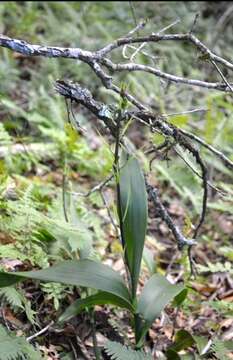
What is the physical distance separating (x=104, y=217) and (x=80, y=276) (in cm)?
149

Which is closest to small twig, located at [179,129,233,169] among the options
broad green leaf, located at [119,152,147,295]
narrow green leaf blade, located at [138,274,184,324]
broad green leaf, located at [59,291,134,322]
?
broad green leaf, located at [119,152,147,295]

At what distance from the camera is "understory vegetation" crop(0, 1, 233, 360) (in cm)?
205

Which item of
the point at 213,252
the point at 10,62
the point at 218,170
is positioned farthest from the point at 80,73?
the point at 213,252

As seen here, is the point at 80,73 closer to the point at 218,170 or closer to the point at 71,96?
the point at 218,170

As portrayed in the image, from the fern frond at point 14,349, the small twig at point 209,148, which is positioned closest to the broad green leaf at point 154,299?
the fern frond at point 14,349

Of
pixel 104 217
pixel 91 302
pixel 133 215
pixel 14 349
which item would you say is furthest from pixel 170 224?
pixel 104 217

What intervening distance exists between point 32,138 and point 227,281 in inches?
66.7

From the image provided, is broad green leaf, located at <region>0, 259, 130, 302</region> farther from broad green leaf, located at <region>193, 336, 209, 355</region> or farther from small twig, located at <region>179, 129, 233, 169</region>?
small twig, located at <region>179, 129, 233, 169</region>

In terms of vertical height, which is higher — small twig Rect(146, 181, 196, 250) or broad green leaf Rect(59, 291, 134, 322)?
small twig Rect(146, 181, 196, 250)

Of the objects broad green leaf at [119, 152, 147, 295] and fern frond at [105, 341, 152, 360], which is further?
broad green leaf at [119, 152, 147, 295]

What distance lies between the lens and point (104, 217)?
3.39m

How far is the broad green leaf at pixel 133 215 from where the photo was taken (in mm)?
2076

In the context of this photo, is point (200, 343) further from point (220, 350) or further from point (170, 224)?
point (170, 224)

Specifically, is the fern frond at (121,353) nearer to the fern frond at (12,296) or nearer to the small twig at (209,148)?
the fern frond at (12,296)
